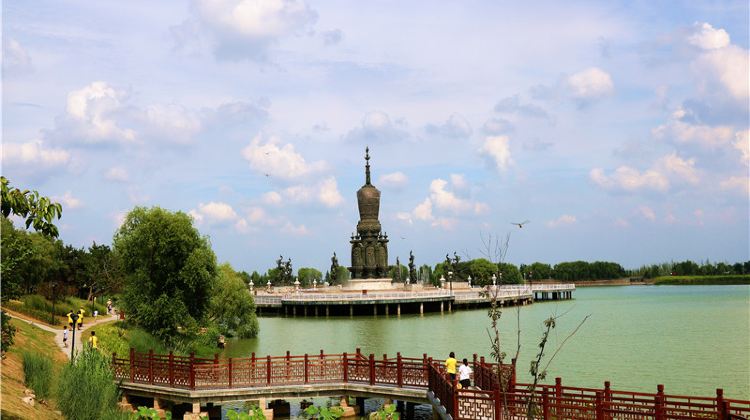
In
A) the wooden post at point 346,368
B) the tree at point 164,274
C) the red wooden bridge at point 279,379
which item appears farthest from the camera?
the tree at point 164,274

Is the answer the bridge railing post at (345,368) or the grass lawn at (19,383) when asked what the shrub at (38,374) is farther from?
the bridge railing post at (345,368)

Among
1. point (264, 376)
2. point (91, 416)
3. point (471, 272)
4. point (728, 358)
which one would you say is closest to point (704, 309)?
point (728, 358)

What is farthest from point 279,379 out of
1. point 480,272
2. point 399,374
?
point 480,272

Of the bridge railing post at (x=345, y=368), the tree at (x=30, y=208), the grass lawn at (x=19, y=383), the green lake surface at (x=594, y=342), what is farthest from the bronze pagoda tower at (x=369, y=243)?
the tree at (x=30, y=208)

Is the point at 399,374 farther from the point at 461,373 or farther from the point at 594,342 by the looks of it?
the point at 594,342

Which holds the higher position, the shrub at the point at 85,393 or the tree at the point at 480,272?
the tree at the point at 480,272

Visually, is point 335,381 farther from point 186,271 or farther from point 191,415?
point 186,271

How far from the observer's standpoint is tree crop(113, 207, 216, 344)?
36344 millimetres

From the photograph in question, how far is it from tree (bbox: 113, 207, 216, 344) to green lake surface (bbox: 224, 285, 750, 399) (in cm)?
884

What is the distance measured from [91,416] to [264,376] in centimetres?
575

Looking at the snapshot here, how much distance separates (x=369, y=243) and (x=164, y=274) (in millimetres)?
58549

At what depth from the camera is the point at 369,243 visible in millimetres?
95125

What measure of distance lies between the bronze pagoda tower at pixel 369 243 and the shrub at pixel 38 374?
7016 cm

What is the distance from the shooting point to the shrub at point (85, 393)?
843 inches
